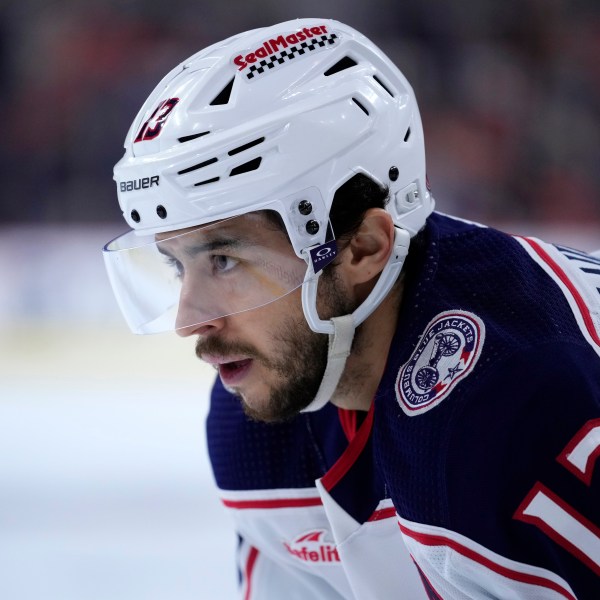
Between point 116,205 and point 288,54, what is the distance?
378cm

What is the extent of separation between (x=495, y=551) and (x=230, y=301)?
580 millimetres

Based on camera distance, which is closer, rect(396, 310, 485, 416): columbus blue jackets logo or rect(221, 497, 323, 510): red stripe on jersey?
rect(396, 310, 485, 416): columbus blue jackets logo

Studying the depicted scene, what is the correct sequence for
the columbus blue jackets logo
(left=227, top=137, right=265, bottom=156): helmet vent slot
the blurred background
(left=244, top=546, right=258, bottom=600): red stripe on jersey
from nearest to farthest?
the columbus blue jackets logo < (left=227, top=137, right=265, bottom=156): helmet vent slot < (left=244, top=546, right=258, bottom=600): red stripe on jersey < the blurred background

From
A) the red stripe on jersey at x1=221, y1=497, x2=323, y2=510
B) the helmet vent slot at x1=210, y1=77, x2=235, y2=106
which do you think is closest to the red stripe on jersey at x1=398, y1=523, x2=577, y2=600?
the red stripe on jersey at x1=221, y1=497, x2=323, y2=510

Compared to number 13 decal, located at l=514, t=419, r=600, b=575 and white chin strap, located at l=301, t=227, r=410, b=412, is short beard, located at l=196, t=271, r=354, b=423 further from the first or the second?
number 13 decal, located at l=514, t=419, r=600, b=575

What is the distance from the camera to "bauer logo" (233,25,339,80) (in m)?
1.63

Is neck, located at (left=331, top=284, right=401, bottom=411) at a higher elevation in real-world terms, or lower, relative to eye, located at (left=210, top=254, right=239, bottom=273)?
lower

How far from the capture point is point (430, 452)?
4.63 feet

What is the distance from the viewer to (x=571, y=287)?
1.61 meters

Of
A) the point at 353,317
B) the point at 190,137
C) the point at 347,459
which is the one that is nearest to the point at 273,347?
the point at 353,317

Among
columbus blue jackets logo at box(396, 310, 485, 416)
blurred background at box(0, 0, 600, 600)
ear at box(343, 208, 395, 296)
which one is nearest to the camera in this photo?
columbus blue jackets logo at box(396, 310, 485, 416)

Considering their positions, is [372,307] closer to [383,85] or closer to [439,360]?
[439,360]

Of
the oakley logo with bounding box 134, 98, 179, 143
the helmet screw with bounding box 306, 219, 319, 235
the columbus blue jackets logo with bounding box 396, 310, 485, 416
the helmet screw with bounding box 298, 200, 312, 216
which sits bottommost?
the columbus blue jackets logo with bounding box 396, 310, 485, 416

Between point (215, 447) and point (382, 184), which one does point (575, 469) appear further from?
point (215, 447)
